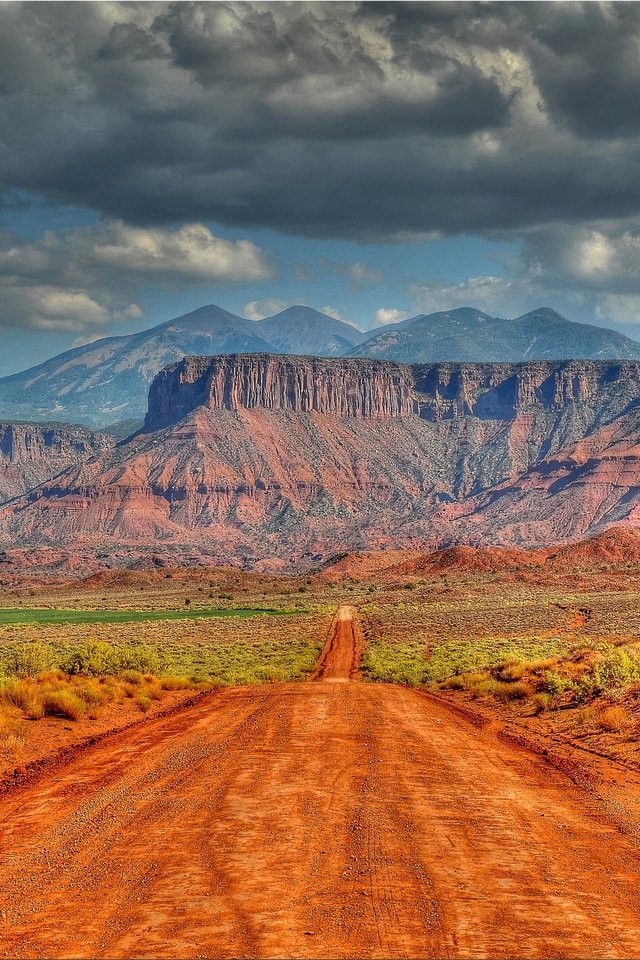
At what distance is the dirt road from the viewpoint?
7.85m

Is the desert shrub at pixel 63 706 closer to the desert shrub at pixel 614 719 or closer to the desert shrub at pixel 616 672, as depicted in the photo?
the desert shrub at pixel 614 719

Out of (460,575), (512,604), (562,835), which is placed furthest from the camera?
(460,575)

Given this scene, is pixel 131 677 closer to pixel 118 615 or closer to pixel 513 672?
pixel 513 672

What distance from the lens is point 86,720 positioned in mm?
20859

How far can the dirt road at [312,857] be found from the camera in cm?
785

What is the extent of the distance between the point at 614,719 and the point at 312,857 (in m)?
11.4

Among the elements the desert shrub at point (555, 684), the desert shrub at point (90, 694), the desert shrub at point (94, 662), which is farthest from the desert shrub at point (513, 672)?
the desert shrub at point (94, 662)

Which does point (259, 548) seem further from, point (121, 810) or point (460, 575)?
point (121, 810)

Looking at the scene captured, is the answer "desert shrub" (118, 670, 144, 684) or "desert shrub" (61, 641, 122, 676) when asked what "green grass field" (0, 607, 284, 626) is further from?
"desert shrub" (118, 670, 144, 684)

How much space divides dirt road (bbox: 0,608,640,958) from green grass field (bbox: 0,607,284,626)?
56.1m

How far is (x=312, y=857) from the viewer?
989 cm

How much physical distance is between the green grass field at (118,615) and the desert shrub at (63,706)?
4930 centimetres

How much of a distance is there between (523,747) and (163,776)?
7069 millimetres

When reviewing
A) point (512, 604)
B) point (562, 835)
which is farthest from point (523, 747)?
point (512, 604)
